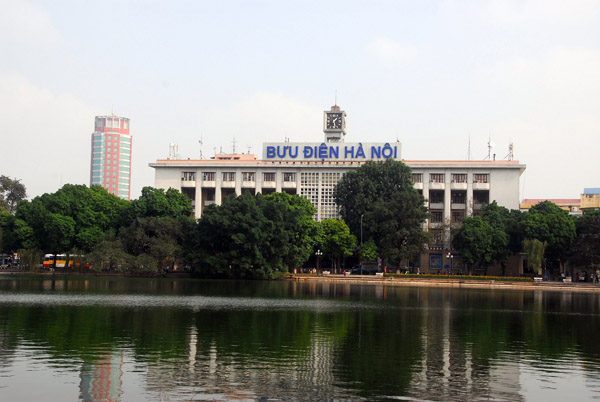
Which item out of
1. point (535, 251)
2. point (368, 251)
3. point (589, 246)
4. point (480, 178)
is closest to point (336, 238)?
point (368, 251)

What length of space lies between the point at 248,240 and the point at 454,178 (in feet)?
144

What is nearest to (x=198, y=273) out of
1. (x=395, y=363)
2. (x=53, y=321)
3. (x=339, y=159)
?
(x=339, y=159)

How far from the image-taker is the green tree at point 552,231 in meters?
80.4

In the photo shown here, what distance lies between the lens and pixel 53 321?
95.1 ft

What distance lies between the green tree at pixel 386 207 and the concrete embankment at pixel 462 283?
12.3 feet

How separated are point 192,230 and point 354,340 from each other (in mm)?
54708

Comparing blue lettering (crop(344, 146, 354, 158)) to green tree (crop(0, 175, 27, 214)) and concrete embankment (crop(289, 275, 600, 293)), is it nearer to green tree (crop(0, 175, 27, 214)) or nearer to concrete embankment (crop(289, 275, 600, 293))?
concrete embankment (crop(289, 275, 600, 293))

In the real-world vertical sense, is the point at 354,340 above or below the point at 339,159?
below

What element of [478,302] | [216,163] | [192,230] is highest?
[216,163]

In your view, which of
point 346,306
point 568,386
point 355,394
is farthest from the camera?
point 346,306

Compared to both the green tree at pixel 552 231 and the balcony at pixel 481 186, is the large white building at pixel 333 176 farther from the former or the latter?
the green tree at pixel 552 231

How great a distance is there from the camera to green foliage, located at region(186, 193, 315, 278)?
73.8 meters

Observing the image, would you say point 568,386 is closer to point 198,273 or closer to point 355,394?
point 355,394

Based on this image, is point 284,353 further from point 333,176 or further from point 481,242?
point 333,176
